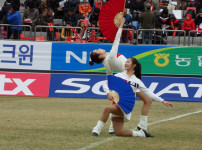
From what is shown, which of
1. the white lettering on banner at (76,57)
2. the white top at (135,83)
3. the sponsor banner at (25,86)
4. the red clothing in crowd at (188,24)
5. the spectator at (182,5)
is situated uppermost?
the white top at (135,83)

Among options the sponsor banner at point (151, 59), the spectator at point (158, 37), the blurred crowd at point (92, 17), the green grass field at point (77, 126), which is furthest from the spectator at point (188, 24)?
the green grass field at point (77, 126)

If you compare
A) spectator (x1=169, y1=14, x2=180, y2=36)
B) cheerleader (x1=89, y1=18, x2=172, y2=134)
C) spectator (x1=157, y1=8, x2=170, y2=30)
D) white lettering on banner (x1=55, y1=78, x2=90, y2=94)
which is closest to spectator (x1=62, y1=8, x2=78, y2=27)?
spectator (x1=157, y1=8, x2=170, y2=30)

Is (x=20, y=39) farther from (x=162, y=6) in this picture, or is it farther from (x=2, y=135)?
(x=2, y=135)

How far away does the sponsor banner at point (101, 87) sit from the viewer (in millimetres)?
18391

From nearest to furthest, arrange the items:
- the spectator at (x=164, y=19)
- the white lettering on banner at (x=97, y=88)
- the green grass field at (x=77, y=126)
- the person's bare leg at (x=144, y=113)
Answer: the green grass field at (x=77, y=126), the person's bare leg at (x=144, y=113), the white lettering on banner at (x=97, y=88), the spectator at (x=164, y=19)

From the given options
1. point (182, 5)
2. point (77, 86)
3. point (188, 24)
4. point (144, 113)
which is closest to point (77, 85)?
point (77, 86)

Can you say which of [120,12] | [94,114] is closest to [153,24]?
[94,114]

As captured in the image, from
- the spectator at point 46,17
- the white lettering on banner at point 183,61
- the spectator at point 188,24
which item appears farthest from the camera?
the spectator at point 46,17

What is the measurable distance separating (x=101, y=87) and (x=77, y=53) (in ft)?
4.83

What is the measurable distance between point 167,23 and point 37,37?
621 centimetres

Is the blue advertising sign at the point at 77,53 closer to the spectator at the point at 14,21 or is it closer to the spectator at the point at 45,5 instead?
the spectator at the point at 14,21

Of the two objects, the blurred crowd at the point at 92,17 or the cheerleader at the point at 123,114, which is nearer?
the cheerleader at the point at 123,114

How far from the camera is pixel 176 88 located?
60.5 feet

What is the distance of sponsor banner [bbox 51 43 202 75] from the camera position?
61.4 feet
